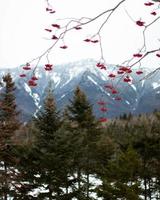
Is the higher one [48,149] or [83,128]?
[83,128]

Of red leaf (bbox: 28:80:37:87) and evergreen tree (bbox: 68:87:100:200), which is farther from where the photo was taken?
evergreen tree (bbox: 68:87:100:200)

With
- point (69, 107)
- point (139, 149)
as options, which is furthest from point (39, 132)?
point (139, 149)

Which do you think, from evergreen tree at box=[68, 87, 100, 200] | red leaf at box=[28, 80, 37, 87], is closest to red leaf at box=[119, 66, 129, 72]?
red leaf at box=[28, 80, 37, 87]

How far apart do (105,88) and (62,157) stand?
22.9m

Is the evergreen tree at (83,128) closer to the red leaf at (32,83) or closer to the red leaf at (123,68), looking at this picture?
the red leaf at (32,83)

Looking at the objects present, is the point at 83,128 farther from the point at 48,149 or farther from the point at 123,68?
the point at 123,68

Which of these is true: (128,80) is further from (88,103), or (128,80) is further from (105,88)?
(88,103)

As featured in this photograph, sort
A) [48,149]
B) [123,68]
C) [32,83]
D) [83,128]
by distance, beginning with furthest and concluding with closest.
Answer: [83,128]
[48,149]
[32,83]
[123,68]

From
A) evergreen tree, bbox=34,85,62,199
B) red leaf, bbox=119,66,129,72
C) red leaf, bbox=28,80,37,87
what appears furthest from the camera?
evergreen tree, bbox=34,85,62,199

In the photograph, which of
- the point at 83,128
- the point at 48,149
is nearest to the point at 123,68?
the point at 48,149

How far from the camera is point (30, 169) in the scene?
28.5m

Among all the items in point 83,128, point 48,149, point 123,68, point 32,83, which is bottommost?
point 123,68

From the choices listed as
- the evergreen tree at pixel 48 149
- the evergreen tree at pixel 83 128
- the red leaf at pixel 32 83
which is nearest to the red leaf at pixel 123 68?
the red leaf at pixel 32 83

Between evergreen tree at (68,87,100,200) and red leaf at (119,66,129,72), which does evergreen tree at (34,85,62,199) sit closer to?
evergreen tree at (68,87,100,200)
